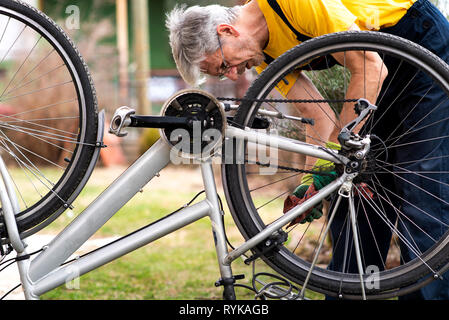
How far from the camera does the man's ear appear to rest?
210 centimetres

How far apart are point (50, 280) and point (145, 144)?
6.45 meters

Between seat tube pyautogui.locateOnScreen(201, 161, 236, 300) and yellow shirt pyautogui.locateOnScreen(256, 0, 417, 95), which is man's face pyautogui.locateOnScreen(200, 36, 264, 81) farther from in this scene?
seat tube pyautogui.locateOnScreen(201, 161, 236, 300)

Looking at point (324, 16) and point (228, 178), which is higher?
point (324, 16)

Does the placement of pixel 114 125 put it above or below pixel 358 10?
below

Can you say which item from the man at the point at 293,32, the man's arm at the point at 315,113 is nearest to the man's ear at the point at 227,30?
the man at the point at 293,32

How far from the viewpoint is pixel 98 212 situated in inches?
76.0

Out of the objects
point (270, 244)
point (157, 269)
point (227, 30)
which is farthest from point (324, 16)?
point (157, 269)

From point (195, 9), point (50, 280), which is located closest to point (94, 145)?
point (50, 280)

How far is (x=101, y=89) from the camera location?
823 cm

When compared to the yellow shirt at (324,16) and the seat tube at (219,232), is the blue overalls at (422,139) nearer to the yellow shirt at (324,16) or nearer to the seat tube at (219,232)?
the yellow shirt at (324,16)

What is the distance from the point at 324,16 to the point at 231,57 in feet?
1.31

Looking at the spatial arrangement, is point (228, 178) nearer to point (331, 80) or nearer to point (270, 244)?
point (270, 244)

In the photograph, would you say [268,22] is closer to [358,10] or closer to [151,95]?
[358,10]

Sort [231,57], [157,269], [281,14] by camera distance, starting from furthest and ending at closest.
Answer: [157,269] → [231,57] → [281,14]
